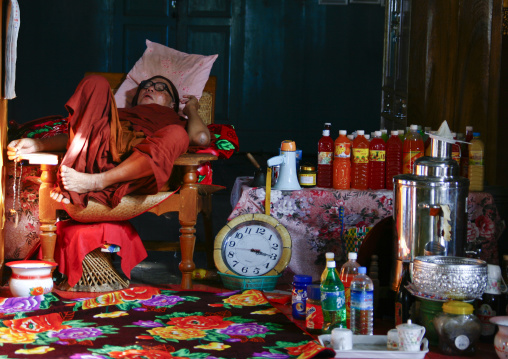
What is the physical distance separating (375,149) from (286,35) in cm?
359

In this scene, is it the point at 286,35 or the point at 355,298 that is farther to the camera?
the point at 286,35

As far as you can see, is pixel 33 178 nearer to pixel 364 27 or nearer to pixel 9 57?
pixel 9 57

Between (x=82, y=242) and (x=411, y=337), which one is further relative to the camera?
(x=82, y=242)

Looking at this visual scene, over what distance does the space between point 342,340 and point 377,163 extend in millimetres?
1309

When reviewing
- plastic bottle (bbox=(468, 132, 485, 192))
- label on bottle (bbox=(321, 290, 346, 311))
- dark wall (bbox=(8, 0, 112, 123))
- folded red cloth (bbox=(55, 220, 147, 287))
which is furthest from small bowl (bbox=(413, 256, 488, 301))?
dark wall (bbox=(8, 0, 112, 123))

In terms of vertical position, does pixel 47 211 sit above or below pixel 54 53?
below

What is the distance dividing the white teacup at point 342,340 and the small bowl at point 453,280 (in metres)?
0.36

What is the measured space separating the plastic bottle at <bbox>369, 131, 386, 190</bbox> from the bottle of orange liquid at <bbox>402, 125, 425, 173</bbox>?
0.10 meters

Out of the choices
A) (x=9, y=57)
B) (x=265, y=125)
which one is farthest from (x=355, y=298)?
(x=265, y=125)

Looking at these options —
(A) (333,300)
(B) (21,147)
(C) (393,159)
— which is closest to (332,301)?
(A) (333,300)

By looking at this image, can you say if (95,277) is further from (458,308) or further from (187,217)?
(458,308)

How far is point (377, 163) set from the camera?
3.34 meters

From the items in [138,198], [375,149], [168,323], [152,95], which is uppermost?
[152,95]

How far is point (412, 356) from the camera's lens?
2166 mm
